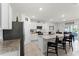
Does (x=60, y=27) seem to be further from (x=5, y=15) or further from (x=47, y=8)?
(x=5, y=15)

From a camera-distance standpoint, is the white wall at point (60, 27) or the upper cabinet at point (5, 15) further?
the white wall at point (60, 27)

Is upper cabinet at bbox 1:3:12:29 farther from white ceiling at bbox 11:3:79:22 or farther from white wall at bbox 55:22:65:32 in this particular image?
white wall at bbox 55:22:65:32

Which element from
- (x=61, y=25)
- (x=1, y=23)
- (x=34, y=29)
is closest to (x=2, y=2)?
(x=1, y=23)

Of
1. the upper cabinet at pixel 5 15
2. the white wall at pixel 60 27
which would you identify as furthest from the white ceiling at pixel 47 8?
the white wall at pixel 60 27

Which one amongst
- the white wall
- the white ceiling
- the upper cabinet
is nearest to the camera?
the upper cabinet

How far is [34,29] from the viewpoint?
10.4 meters

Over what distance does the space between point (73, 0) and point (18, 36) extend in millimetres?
2660

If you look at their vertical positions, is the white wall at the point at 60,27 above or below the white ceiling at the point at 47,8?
below

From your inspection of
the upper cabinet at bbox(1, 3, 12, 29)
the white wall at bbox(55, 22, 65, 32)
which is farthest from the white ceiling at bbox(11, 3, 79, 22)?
the white wall at bbox(55, 22, 65, 32)

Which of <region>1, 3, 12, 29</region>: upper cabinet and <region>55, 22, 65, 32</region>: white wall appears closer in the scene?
<region>1, 3, 12, 29</region>: upper cabinet

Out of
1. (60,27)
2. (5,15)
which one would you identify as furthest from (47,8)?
(60,27)

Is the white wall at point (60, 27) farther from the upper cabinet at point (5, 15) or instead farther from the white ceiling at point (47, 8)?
the upper cabinet at point (5, 15)

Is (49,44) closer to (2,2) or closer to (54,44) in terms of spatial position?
(54,44)

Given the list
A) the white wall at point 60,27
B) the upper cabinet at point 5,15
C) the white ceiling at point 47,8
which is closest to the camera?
the upper cabinet at point 5,15
